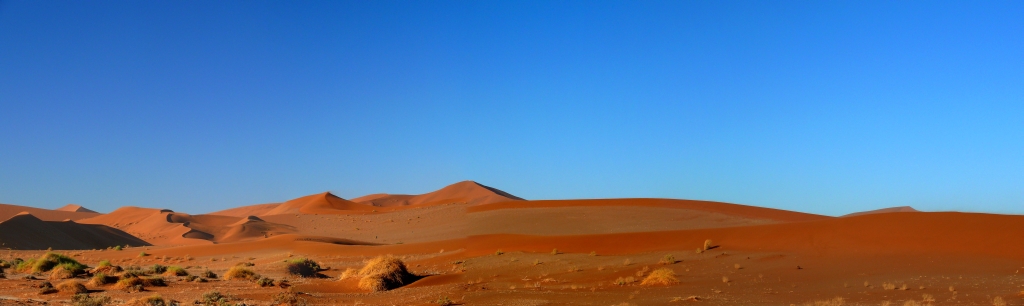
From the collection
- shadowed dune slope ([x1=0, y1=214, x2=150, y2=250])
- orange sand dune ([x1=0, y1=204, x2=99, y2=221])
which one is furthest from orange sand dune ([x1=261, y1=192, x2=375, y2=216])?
shadowed dune slope ([x1=0, y1=214, x2=150, y2=250])

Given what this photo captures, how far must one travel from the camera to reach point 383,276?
21922 mm

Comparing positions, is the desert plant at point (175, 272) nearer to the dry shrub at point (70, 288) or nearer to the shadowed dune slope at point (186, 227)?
the dry shrub at point (70, 288)

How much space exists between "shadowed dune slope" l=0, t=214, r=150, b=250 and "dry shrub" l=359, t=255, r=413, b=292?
35.0 m

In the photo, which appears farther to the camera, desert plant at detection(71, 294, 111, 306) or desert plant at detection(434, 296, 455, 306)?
desert plant at detection(434, 296, 455, 306)

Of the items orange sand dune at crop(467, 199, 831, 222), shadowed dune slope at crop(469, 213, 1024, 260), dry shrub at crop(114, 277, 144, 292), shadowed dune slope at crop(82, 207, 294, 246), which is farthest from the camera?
shadowed dune slope at crop(82, 207, 294, 246)

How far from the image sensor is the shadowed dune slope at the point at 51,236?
4738 centimetres

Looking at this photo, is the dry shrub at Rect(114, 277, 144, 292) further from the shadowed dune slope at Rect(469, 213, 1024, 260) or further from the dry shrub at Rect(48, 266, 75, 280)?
the shadowed dune slope at Rect(469, 213, 1024, 260)

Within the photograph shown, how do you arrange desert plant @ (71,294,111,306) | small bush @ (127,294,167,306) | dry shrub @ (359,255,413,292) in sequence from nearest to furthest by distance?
small bush @ (127,294,167,306)
desert plant @ (71,294,111,306)
dry shrub @ (359,255,413,292)

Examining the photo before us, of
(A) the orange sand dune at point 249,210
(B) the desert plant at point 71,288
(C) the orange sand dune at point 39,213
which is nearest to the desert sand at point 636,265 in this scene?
(B) the desert plant at point 71,288

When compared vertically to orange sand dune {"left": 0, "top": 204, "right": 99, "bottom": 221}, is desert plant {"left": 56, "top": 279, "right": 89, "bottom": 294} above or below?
below

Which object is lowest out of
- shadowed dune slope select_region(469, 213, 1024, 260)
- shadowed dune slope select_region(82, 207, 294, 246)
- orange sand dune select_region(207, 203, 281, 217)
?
shadowed dune slope select_region(469, 213, 1024, 260)

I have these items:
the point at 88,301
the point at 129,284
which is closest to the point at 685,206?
the point at 129,284

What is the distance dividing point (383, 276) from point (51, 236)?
135ft

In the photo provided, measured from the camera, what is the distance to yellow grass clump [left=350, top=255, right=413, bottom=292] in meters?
21.4
